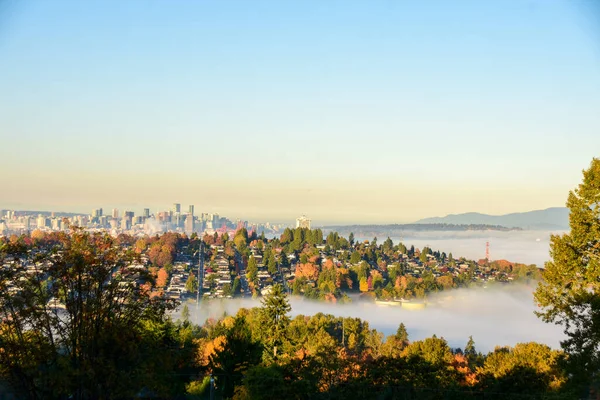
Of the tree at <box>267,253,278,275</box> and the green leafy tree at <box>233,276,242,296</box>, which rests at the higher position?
the tree at <box>267,253,278,275</box>

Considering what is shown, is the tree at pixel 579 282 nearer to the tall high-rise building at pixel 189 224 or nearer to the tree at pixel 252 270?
the tree at pixel 252 270

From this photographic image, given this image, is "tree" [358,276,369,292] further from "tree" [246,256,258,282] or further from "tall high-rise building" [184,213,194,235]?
"tall high-rise building" [184,213,194,235]

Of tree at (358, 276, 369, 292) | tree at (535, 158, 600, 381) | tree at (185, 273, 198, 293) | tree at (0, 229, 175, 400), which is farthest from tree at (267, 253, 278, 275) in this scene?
tree at (0, 229, 175, 400)

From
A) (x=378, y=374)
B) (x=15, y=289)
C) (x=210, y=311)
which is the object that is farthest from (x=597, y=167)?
(x=210, y=311)

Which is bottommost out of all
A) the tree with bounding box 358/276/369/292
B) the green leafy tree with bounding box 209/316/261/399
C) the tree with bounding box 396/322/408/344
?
the tree with bounding box 358/276/369/292

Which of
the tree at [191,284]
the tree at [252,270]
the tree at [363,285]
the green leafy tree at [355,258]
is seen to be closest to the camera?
the tree at [191,284]

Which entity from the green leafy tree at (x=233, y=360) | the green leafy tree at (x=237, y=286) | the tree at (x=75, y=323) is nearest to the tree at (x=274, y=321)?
the green leafy tree at (x=233, y=360)

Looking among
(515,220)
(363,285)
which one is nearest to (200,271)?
(363,285)

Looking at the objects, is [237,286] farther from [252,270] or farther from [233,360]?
[233,360]
